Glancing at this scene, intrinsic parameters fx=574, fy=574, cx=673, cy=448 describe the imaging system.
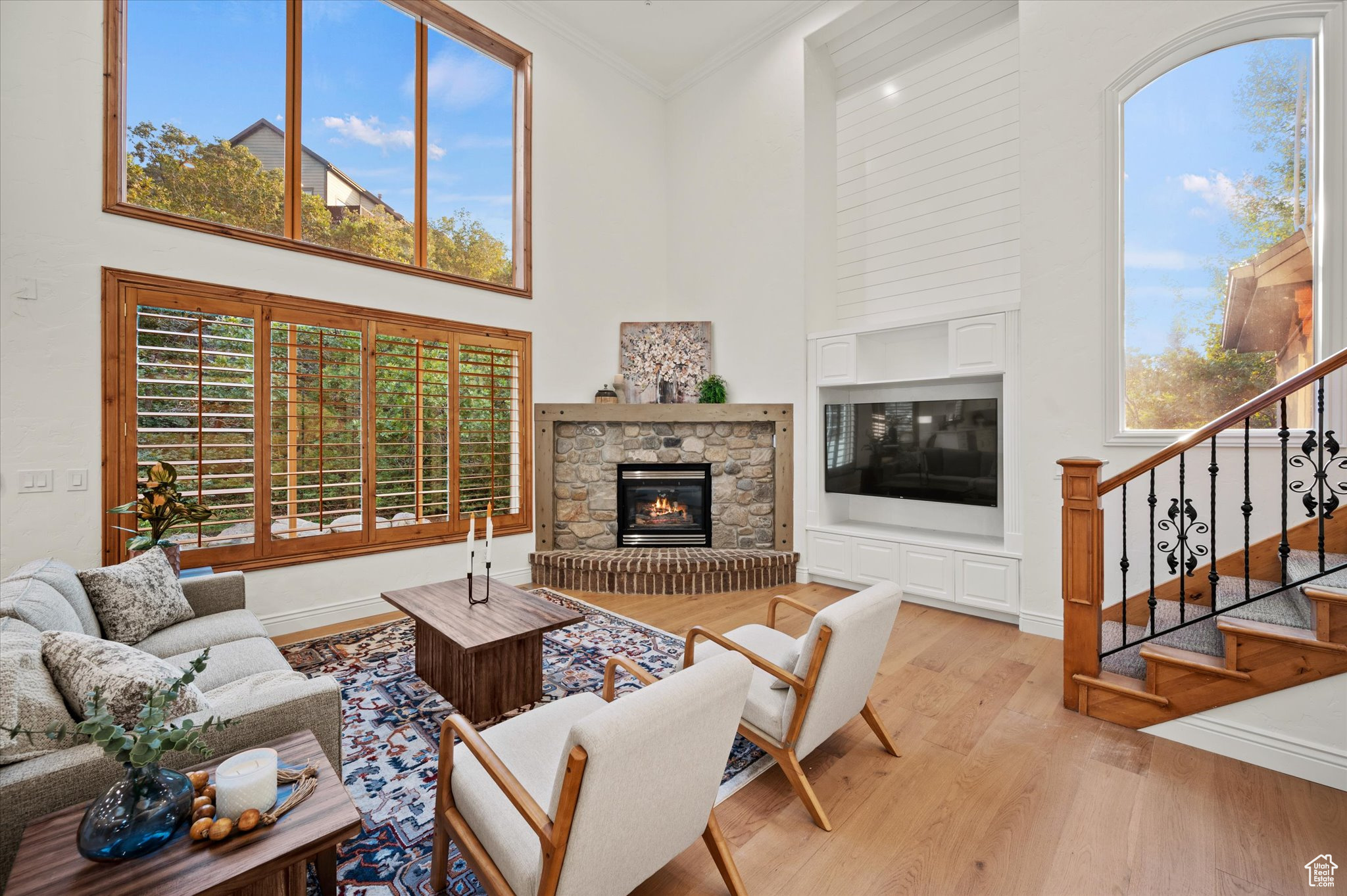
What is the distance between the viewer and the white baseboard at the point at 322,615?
3936mm

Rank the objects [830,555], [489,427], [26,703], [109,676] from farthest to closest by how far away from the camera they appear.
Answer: [830,555]
[489,427]
[109,676]
[26,703]

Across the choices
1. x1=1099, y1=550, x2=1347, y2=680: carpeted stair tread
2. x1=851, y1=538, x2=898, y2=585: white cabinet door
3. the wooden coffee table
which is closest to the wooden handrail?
x1=1099, y1=550, x2=1347, y2=680: carpeted stair tread

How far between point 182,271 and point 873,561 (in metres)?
5.37

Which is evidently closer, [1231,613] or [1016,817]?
[1016,817]

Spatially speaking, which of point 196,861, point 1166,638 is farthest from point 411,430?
point 1166,638

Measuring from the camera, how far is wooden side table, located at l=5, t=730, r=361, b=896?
3.78ft

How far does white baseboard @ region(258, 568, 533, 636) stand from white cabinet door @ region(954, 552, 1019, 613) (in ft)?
14.0

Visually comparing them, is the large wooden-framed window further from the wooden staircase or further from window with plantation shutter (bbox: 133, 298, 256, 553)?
the wooden staircase

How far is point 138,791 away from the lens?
1236mm

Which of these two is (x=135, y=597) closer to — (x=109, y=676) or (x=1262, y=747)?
(x=109, y=676)

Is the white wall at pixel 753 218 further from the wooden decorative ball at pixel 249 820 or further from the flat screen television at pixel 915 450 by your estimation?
the wooden decorative ball at pixel 249 820

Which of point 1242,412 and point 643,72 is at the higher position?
point 643,72

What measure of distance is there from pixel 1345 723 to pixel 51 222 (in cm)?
651

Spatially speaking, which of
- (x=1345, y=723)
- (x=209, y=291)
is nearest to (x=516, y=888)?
(x=1345, y=723)
